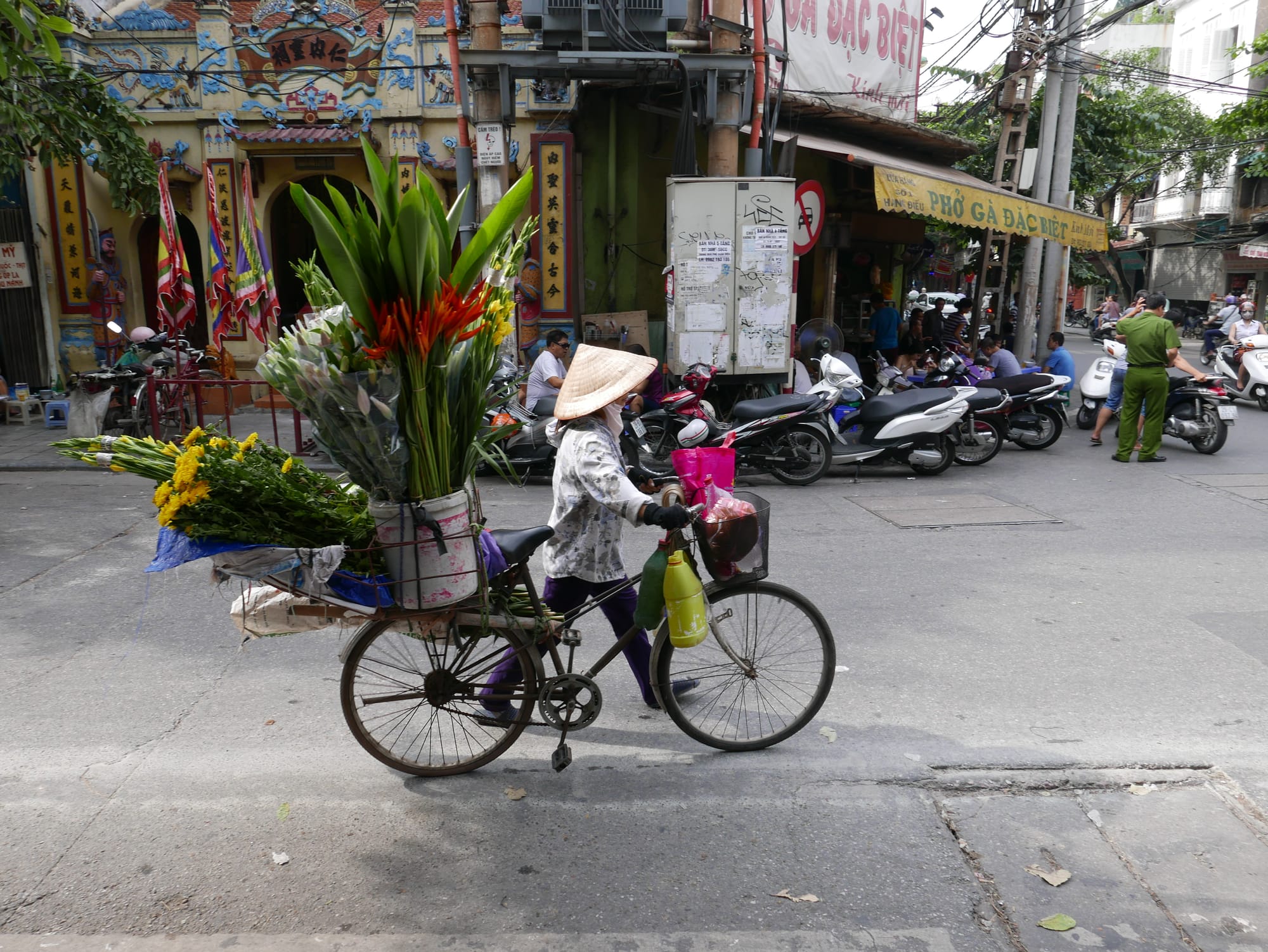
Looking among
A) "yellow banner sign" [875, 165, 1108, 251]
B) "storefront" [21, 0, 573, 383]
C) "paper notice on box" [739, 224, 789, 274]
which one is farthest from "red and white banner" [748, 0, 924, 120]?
"paper notice on box" [739, 224, 789, 274]

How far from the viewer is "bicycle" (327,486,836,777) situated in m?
3.38

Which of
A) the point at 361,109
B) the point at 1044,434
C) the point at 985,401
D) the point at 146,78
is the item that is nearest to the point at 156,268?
the point at 146,78

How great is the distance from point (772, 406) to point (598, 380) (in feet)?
17.5

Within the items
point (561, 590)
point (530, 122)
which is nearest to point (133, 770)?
point (561, 590)

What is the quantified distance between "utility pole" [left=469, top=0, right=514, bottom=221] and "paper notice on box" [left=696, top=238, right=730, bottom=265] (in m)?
2.18

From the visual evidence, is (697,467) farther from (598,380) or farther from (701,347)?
(701,347)

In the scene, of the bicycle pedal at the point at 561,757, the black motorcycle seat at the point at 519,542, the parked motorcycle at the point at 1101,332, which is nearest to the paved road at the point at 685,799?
the bicycle pedal at the point at 561,757

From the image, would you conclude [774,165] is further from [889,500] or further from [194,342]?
[194,342]

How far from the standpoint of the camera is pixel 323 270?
3.36m

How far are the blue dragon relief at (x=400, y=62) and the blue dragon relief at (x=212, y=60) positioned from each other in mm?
2138

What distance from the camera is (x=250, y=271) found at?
9.73m

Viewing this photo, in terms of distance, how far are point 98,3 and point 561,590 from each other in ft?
43.2

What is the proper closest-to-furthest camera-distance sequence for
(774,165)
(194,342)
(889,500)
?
(889,500), (774,165), (194,342)

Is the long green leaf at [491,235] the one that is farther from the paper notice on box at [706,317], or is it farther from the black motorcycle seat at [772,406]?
the paper notice on box at [706,317]
